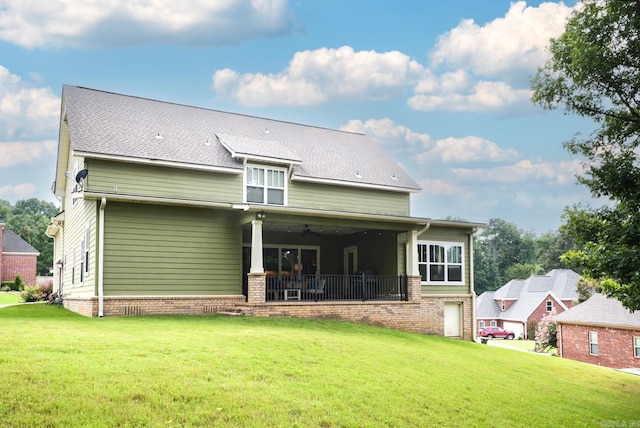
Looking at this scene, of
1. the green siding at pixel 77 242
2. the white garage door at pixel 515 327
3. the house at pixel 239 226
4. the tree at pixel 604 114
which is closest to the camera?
the tree at pixel 604 114

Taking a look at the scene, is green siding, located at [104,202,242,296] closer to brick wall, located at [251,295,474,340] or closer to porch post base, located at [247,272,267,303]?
porch post base, located at [247,272,267,303]

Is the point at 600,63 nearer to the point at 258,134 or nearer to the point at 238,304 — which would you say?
the point at 238,304

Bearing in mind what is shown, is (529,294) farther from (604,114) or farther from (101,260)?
(101,260)

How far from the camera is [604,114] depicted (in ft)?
47.2

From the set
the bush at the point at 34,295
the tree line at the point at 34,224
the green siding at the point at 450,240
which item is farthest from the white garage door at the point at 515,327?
the tree line at the point at 34,224

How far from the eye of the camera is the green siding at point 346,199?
21.1 metres

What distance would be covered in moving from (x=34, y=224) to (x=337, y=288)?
69.8 meters

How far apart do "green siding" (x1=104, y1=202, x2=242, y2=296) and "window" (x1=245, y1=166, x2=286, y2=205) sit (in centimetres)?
225

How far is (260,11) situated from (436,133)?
20053 millimetres

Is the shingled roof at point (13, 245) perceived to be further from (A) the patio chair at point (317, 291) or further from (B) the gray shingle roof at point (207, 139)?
(A) the patio chair at point (317, 291)

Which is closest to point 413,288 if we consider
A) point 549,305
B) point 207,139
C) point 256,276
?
point 256,276

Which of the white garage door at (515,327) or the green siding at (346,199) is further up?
the green siding at (346,199)

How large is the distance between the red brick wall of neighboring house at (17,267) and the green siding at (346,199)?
35.5m

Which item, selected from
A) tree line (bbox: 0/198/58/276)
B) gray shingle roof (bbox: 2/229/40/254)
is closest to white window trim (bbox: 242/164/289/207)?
gray shingle roof (bbox: 2/229/40/254)
